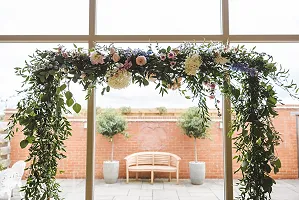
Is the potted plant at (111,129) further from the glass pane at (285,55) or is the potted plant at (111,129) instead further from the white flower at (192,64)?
the glass pane at (285,55)

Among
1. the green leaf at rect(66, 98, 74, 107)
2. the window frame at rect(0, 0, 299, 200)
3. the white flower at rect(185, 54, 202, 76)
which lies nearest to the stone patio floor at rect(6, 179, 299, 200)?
the window frame at rect(0, 0, 299, 200)

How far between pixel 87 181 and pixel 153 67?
1233mm

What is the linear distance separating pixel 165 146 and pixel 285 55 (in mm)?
1499

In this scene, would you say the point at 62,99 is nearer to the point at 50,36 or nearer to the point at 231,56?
the point at 50,36

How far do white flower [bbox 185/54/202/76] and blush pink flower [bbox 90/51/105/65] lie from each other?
0.68 metres

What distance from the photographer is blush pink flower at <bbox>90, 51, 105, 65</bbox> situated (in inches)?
79.4

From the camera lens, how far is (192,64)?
1.98 metres
